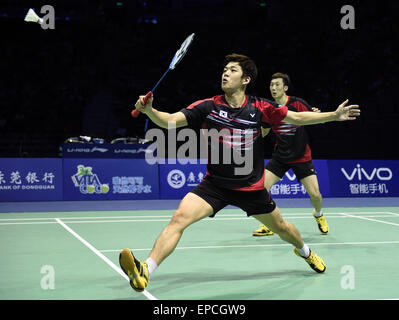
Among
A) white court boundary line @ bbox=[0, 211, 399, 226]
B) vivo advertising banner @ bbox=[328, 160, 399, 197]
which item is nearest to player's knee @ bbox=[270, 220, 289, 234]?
white court boundary line @ bbox=[0, 211, 399, 226]

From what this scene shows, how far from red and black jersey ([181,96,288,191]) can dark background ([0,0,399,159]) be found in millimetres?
12592

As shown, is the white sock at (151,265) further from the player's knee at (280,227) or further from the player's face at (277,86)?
the player's face at (277,86)

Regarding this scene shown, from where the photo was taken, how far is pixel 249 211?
4320 mm

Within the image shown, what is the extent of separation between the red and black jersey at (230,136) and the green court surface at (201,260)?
830mm

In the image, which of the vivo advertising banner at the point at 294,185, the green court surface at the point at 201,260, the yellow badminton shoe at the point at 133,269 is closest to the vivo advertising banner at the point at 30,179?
the green court surface at the point at 201,260

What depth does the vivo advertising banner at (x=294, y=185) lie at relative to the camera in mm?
12438

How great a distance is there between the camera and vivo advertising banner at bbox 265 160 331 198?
A: 1244 cm

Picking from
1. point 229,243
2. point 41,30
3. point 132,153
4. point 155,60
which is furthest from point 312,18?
point 229,243

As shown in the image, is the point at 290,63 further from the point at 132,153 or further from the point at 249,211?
the point at 249,211

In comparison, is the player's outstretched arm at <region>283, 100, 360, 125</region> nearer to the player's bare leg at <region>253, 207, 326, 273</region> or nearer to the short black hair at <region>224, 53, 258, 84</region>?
the short black hair at <region>224, 53, 258, 84</region>

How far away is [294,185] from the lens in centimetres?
1262

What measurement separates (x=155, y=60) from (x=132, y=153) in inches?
374

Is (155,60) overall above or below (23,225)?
above

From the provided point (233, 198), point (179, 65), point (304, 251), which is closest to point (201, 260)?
point (304, 251)
